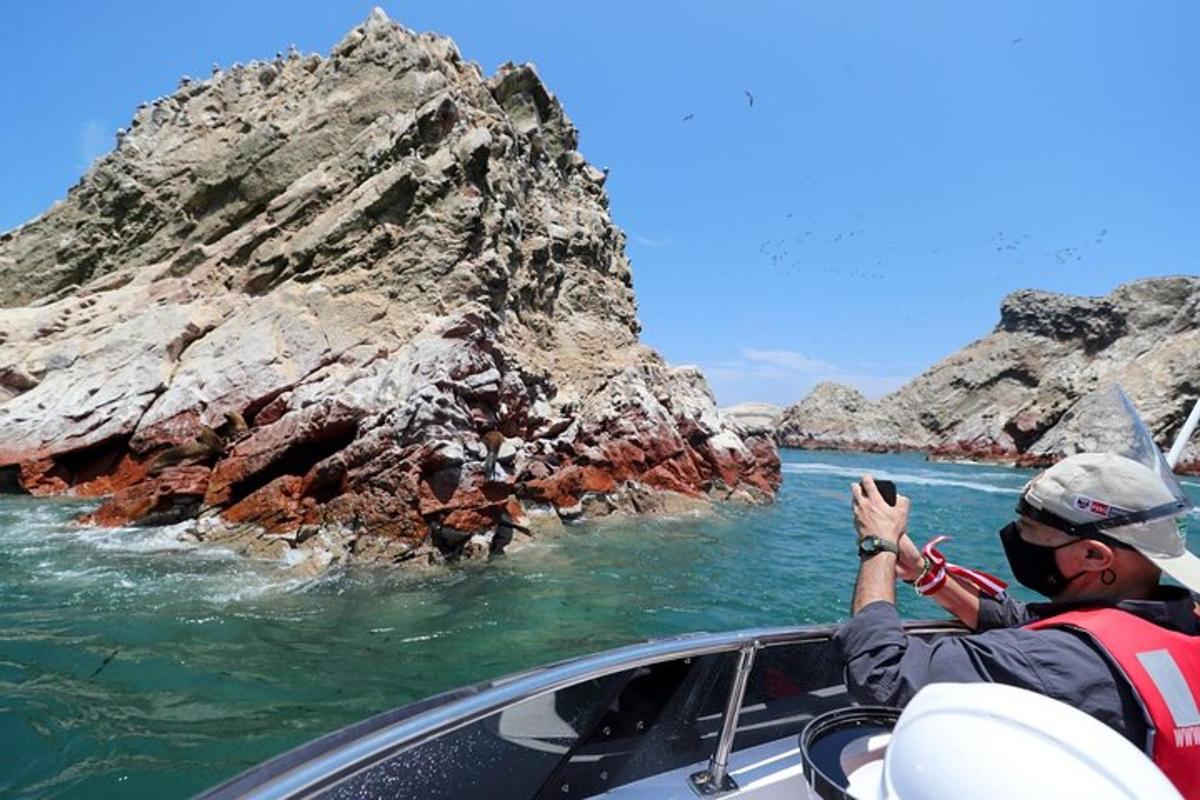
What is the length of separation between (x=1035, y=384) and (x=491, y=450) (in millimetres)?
85292

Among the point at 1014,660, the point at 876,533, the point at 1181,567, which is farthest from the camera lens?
the point at 876,533

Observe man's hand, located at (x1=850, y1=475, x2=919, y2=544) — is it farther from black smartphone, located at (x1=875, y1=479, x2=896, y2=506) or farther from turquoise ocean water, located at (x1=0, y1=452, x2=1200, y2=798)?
turquoise ocean water, located at (x1=0, y1=452, x2=1200, y2=798)

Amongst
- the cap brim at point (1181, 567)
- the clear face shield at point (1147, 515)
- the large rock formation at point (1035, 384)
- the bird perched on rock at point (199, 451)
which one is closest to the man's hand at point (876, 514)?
the clear face shield at point (1147, 515)

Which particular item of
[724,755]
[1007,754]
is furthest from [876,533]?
[1007,754]

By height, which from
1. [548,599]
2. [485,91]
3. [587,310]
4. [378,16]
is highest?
[378,16]

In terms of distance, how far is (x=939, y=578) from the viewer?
2.48 meters

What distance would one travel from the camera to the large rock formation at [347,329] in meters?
11.1

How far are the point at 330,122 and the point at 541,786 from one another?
21912 millimetres

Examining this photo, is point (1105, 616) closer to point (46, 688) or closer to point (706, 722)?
point (706, 722)

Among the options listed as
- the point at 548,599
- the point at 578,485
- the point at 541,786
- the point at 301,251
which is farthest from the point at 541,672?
the point at 301,251

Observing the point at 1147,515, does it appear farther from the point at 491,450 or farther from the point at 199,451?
the point at 199,451

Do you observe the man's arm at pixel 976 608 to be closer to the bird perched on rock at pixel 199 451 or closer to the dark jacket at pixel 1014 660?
the dark jacket at pixel 1014 660

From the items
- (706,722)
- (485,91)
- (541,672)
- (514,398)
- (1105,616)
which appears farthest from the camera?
(485,91)

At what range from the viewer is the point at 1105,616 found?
1665mm
